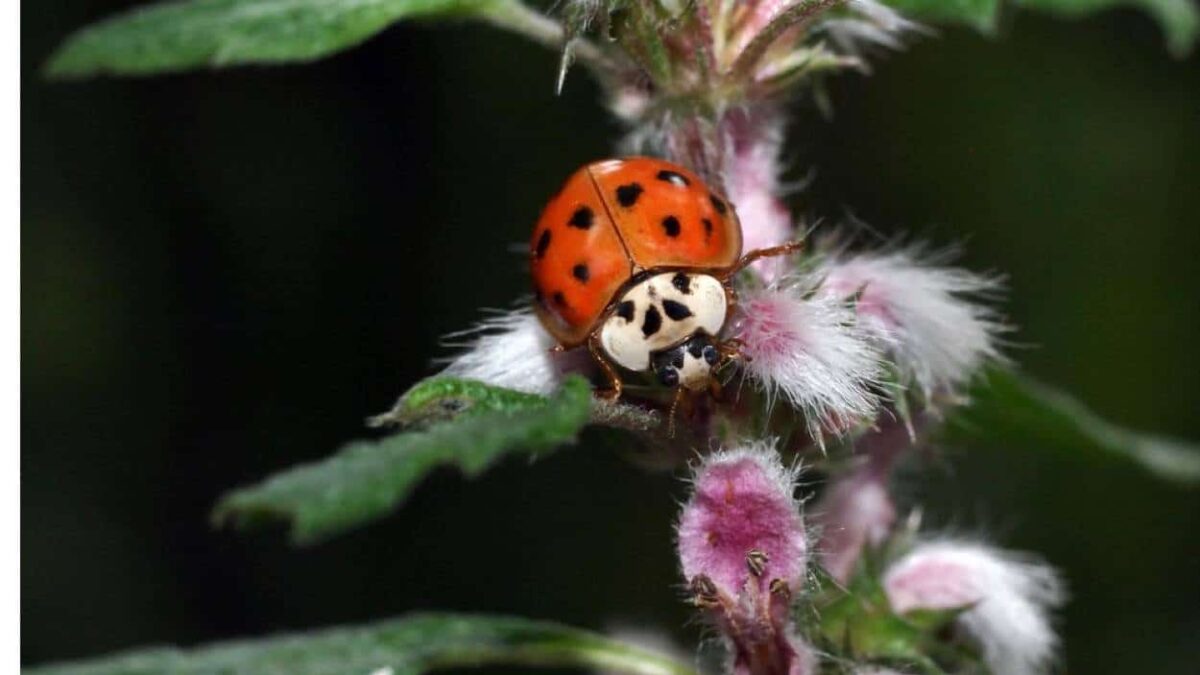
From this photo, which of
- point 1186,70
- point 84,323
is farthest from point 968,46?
point 84,323

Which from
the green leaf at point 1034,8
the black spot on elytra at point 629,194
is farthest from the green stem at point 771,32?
the green leaf at point 1034,8

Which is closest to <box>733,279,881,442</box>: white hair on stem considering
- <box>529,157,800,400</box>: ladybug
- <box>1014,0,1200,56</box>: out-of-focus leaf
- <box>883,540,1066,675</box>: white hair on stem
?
<box>529,157,800,400</box>: ladybug

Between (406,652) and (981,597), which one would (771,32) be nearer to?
(981,597)

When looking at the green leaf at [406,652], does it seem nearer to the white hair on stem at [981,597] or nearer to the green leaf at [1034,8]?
the white hair on stem at [981,597]

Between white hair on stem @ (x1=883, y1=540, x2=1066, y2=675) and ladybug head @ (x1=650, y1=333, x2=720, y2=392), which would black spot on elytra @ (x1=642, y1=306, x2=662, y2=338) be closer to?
ladybug head @ (x1=650, y1=333, x2=720, y2=392)

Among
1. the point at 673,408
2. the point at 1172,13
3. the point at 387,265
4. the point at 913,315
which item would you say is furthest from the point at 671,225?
the point at 387,265

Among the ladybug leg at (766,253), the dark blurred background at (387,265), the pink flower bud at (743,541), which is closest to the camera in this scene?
the pink flower bud at (743,541)

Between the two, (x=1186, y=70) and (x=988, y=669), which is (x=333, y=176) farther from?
(x=988, y=669)
